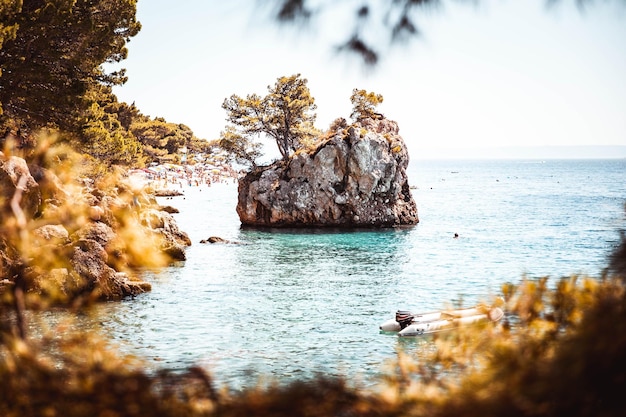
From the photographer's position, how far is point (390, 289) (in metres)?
29.5

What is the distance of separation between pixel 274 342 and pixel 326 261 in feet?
53.9

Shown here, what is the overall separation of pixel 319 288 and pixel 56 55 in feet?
59.7

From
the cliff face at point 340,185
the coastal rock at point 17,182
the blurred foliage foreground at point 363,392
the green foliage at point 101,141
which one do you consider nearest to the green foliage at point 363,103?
the cliff face at point 340,185

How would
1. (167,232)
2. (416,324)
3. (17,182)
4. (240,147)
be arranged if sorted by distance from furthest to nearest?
(240,147), (167,232), (17,182), (416,324)

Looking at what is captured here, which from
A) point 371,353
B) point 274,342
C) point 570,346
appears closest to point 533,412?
point 570,346

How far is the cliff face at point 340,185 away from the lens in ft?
167

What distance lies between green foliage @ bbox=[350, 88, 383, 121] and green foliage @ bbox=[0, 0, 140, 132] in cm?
2836

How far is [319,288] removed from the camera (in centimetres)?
2958

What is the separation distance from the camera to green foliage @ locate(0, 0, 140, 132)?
1109 inches

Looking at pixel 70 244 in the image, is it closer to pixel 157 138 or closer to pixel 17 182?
pixel 17 182

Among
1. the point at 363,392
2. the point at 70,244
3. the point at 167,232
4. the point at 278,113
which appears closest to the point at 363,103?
the point at 278,113

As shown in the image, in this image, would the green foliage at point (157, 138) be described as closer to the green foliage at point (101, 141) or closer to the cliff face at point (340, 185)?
the green foliage at point (101, 141)

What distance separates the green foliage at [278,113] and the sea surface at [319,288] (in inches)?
402

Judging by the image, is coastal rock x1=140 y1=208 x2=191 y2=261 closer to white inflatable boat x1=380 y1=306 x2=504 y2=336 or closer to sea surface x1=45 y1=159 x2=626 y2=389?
sea surface x1=45 y1=159 x2=626 y2=389
